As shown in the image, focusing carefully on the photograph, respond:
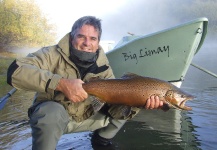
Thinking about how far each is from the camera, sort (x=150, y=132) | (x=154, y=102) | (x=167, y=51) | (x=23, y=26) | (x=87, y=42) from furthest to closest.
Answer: (x=23, y=26) → (x=167, y=51) → (x=150, y=132) → (x=87, y=42) → (x=154, y=102)

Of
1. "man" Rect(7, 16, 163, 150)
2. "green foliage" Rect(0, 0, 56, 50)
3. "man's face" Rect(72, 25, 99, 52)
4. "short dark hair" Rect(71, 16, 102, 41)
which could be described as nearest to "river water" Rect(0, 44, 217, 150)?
"man" Rect(7, 16, 163, 150)

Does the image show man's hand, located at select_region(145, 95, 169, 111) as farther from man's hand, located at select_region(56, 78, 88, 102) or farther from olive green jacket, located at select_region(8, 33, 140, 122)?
man's hand, located at select_region(56, 78, 88, 102)

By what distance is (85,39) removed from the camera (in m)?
3.61

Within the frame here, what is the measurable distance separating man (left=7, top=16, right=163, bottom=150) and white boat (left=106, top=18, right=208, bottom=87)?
130 inches

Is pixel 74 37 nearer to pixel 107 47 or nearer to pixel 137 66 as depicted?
pixel 137 66

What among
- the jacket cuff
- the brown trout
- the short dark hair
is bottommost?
the brown trout

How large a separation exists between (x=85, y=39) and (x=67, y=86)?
2.91ft

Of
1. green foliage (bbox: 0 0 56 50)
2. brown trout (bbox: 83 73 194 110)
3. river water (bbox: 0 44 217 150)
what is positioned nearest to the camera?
brown trout (bbox: 83 73 194 110)

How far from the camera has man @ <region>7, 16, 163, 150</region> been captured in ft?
9.77

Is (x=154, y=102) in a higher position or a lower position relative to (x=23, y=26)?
higher

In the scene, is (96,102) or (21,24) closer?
(96,102)

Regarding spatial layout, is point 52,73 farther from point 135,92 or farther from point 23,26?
point 23,26

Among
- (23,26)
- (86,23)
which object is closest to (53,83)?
(86,23)

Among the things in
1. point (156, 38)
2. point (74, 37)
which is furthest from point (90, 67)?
point (156, 38)
